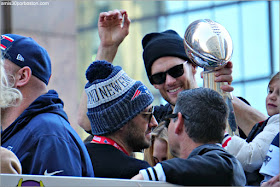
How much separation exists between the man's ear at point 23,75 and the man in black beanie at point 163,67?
0.97m

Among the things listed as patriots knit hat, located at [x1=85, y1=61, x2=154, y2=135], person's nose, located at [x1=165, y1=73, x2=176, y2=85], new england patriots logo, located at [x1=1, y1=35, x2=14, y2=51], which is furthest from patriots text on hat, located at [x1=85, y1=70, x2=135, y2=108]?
person's nose, located at [x1=165, y1=73, x2=176, y2=85]

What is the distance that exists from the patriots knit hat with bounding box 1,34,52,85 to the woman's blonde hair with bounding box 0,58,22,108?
33cm

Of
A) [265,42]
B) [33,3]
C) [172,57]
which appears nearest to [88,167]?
[172,57]

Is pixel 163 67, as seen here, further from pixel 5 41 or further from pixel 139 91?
pixel 5 41

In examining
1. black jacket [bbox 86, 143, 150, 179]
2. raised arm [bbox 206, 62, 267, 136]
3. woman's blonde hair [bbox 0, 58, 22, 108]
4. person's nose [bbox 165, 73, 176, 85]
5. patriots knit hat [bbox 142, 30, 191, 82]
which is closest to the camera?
woman's blonde hair [bbox 0, 58, 22, 108]

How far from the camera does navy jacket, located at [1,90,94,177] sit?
13.5 feet

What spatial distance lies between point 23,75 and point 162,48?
1.43m

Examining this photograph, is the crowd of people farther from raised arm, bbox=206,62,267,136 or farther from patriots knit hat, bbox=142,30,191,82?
patriots knit hat, bbox=142,30,191,82

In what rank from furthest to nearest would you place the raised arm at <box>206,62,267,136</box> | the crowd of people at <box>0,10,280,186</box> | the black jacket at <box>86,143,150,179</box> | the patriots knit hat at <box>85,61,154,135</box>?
the raised arm at <box>206,62,267,136</box>, the patriots knit hat at <box>85,61,154,135</box>, the black jacket at <box>86,143,150,179</box>, the crowd of people at <box>0,10,280,186</box>

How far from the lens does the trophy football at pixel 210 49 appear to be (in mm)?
4703

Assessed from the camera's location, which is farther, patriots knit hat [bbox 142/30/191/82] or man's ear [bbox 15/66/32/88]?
patriots knit hat [bbox 142/30/191/82]

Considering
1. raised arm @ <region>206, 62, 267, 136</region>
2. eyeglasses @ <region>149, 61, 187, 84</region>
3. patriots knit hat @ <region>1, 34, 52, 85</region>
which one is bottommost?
raised arm @ <region>206, 62, 267, 136</region>

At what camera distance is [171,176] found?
12.1 ft

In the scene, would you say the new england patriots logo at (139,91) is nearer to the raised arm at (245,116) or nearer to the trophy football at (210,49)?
the trophy football at (210,49)
